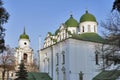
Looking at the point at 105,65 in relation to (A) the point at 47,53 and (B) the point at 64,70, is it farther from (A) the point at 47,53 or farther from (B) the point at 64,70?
(A) the point at 47,53

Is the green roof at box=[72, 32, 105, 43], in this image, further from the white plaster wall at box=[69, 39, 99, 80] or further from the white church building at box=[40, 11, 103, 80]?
the white plaster wall at box=[69, 39, 99, 80]

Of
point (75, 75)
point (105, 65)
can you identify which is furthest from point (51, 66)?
point (105, 65)

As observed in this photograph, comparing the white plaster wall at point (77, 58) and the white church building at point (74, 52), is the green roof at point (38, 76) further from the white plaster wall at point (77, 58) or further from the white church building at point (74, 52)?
the white plaster wall at point (77, 58)

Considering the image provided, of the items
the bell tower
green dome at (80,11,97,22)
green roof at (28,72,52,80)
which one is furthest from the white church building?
the bell tower

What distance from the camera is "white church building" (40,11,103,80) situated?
41.2m

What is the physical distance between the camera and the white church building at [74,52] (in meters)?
41.2

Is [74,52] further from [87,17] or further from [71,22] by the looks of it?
[71,22]

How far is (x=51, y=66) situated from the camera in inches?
1870

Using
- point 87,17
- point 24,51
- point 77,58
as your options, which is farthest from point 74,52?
point 24,51

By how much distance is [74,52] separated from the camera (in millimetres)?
41500

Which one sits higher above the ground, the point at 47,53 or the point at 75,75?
the point at 47,53

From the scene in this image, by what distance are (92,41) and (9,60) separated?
696 inches

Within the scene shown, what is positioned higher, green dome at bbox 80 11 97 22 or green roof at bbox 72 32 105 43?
green dome at bbox 80 11 97 22

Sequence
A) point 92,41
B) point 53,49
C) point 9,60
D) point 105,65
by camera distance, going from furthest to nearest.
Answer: point 9,60 < point 53,49 < point 92,41 < point 105,65
